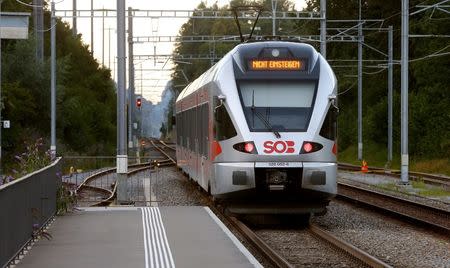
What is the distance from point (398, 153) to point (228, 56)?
108 feet

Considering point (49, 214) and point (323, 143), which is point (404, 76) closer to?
point (323, 143)

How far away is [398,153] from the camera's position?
49594 mm

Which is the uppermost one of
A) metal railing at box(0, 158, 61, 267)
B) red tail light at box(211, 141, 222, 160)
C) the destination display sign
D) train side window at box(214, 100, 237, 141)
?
the destination display sign

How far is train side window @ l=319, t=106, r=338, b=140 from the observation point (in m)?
17.1

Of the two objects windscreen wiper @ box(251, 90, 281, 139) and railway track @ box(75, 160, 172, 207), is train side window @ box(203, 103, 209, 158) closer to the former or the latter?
windscreen wiper @ box(251, 90, 281, 139)

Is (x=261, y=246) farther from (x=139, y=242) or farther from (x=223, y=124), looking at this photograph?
(x=223, y=124)

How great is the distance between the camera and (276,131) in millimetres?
16891

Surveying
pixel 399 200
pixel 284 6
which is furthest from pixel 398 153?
pixel 284 6

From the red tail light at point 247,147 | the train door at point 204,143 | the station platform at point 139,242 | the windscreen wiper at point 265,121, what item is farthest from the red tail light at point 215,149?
the train door at point 204,143

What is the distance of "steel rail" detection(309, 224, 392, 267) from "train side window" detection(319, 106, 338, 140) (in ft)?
5.58

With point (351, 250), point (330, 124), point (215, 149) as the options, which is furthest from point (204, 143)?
point (351, 250)

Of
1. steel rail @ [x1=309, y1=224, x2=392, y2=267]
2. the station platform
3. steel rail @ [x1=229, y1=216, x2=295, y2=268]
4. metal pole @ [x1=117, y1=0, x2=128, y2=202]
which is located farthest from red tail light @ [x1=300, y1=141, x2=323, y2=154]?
metal pole @ [x1=117, y1=0, x2=128, y2=202]

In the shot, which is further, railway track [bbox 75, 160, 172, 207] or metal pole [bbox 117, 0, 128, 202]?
railway track [bbox 75, 160, 172, 207]

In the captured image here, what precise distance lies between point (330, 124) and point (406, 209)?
5.85 m
